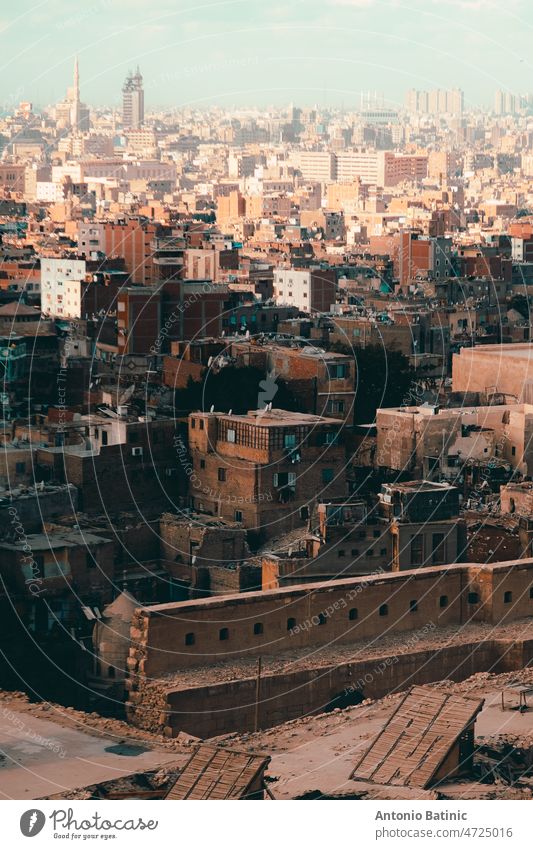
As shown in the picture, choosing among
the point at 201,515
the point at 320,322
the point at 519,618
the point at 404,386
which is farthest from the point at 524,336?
the point at 519,618

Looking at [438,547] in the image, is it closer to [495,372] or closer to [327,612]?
[327,612]

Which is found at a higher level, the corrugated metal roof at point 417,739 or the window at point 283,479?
the window at point 283,479

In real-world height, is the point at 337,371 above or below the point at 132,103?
below

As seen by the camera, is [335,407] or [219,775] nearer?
[219,775]

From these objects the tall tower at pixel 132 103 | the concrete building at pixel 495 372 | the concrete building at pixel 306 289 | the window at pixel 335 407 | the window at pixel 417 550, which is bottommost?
the window at pixel 417 550

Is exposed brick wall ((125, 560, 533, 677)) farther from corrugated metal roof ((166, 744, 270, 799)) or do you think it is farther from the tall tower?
the tall tower

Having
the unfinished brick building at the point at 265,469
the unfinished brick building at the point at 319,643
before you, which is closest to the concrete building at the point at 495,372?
the unfinished brick building at the point at 265,469

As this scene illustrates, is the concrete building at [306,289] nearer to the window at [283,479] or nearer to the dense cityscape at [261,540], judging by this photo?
the dense cityscape at [261,540]

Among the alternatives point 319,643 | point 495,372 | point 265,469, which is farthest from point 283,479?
point 495,372
